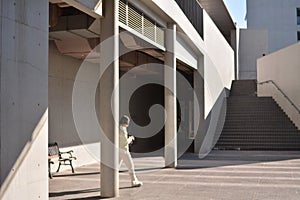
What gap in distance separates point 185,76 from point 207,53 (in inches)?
80.7

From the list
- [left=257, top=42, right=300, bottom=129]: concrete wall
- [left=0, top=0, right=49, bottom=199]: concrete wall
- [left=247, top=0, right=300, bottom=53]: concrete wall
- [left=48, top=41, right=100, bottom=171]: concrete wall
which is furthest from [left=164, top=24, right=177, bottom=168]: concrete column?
[left=247, top=0, right=300, bottom=53]: concrete wall

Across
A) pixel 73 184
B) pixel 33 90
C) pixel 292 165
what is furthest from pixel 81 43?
pixel 292 165

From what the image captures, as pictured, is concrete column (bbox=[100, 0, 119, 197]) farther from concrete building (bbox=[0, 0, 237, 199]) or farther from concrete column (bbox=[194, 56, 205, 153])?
concrete column (bbox=[194, 56, 205, 153])

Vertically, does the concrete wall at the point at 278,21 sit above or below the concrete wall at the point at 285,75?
above

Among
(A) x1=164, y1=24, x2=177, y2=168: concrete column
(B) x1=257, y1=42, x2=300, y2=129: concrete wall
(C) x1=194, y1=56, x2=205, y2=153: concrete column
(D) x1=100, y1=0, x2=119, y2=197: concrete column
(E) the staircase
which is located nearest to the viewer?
(D) x1=100, y1=0, x2=119, y2=197: concrete column

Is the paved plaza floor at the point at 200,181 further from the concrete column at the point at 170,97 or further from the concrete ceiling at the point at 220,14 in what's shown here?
the concrete ceiling at the point at 220,14

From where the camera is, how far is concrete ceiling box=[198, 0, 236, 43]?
25228 millimetres

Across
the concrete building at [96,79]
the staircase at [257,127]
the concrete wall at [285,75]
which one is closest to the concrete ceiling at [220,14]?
the concrete building at [96,79]

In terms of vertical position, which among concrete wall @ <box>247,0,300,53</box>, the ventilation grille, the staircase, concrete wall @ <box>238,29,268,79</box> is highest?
concrete wall @ <box>247,0,300,53</box>

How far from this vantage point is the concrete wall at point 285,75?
63.9ft

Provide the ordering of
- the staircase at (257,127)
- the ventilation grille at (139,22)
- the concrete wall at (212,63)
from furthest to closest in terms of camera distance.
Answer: the staircase at (257,127), the concrete wall at (212,63), the ventilation grille at (139,22)

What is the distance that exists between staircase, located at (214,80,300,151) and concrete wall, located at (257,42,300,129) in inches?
17.0

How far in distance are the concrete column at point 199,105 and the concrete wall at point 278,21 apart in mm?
26218

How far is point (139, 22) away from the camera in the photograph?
896 cm
